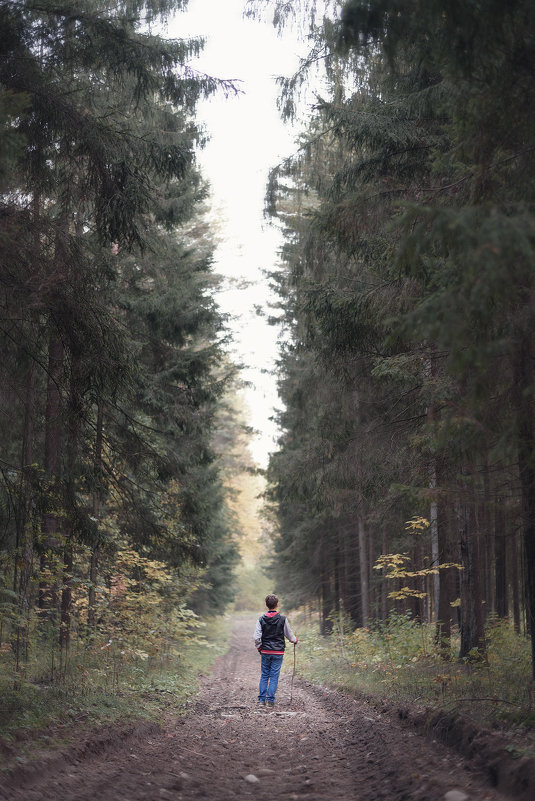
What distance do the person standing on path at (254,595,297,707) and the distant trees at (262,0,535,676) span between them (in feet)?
8.40

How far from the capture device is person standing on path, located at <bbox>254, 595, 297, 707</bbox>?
11.2 metres

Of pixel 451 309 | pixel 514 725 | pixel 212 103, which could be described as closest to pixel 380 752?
pixel 514 725

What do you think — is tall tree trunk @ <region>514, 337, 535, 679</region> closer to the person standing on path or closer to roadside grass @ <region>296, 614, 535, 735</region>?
roadside grass @ <region>296, 614, 535, 735</region>

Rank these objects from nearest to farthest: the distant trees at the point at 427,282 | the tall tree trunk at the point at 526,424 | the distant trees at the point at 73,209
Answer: the distant trees at the point at 427,282 → the tall tree trunk at the point at 526,424 → the distant trees at the point at 73,209

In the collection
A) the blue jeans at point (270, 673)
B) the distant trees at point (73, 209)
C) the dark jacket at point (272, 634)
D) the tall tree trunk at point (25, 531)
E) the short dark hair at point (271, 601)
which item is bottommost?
the blue jeans at point (270, 673)

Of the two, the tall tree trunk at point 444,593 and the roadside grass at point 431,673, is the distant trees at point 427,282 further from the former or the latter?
the roadside grass at point 431,673

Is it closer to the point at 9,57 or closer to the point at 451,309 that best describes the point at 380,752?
the point at 451,309

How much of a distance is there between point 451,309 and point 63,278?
15.4 feet

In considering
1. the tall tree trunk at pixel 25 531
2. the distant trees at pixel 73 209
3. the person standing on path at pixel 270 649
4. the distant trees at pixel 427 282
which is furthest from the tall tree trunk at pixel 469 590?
the tall tree trunk at pixel 25 531

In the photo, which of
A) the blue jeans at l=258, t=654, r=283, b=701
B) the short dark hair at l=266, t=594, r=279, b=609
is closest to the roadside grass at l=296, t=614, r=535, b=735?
the blue jeans at l=258, t=654, r=283, b=701

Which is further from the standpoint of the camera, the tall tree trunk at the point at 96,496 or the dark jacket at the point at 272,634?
the dark jacket at the point at 272,634

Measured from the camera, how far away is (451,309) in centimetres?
443

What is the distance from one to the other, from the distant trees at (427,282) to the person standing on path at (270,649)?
256 centimetres

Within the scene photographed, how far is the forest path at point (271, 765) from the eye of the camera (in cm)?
507
